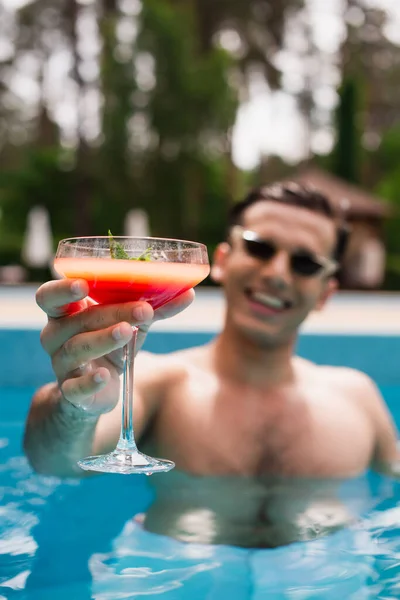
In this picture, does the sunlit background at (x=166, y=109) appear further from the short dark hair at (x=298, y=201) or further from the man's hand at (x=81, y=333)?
the man's hand at (x=81, y=333)

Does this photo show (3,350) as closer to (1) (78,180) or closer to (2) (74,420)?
(2) (74,420)

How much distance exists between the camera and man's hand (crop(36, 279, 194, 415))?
146cm

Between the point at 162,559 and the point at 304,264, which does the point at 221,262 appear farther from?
the point at 162,559

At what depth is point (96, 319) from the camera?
151cm

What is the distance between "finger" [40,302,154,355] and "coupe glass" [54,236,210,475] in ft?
0.11

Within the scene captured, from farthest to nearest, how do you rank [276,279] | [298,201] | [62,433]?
[298,201], [276,279], [62,433]

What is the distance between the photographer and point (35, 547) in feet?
7.85

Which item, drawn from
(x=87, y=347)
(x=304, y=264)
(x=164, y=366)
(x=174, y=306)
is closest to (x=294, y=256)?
(x=304, y=264)

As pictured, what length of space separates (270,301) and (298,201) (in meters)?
0.45

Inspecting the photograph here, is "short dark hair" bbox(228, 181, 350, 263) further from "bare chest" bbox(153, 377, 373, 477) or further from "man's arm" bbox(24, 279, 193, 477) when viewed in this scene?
"man's arm" bbox(24, 279, 193, 477)

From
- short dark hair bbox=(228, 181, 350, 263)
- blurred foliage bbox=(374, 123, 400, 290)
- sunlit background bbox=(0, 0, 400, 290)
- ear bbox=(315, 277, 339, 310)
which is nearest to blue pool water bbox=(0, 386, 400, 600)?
ear bbox=(315, 277, 339, 310)

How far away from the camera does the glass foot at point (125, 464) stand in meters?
1.64

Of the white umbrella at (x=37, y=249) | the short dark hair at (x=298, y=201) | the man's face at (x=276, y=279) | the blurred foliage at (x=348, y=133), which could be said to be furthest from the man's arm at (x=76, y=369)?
the blurred foliage at (x=348, y=133)

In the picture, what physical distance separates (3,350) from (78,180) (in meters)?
16.5
